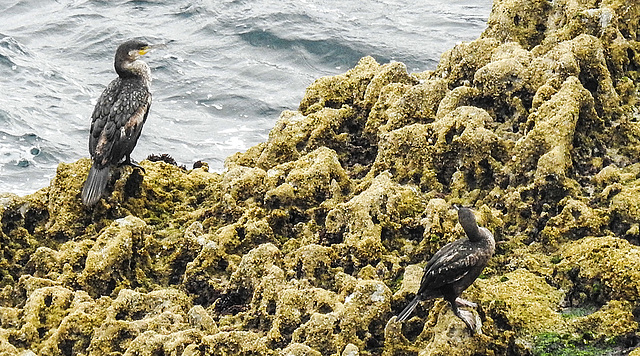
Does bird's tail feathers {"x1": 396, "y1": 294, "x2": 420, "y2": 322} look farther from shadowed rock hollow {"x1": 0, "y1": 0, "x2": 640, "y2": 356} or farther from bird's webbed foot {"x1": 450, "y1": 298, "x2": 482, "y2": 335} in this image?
bird's webbed foot {"x1": 450, "y1": 298, "x2": 482, "y2": 335}

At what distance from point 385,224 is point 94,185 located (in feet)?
10.1

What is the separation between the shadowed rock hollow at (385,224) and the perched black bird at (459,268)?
0.15m

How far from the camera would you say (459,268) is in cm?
614

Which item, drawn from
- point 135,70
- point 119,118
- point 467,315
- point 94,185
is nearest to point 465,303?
point 467,315

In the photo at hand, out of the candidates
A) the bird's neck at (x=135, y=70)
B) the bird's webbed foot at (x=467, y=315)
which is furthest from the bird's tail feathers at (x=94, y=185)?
the bird's webbed foot at (x=467, y=315)

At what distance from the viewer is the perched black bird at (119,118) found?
338 inches

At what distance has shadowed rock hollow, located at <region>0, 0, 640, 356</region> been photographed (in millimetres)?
6355

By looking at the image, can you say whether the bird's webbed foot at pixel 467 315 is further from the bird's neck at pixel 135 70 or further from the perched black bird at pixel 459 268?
the bird's neck at pixel 135 70

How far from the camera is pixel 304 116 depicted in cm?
967

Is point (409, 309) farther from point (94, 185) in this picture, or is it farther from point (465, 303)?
point (94, 185)

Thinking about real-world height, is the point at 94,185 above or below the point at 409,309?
below

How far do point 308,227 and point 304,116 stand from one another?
210cm

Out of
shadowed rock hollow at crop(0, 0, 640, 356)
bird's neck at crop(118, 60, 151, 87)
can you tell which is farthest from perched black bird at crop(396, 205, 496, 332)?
bird's neck at crop(118, 60, 151, 87)

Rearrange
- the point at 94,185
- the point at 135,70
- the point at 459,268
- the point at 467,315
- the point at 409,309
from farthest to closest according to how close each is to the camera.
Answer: the point at 135,70 → the point at 94,185 → the point at 409,309 → the point at 459,268 → the point at 467,315
